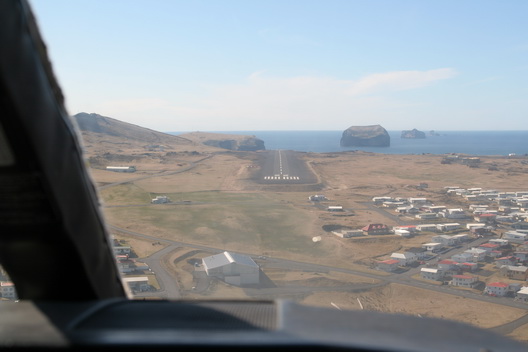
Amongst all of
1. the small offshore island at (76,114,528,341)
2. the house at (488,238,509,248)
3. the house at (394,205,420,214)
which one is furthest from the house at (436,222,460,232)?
the house at (394,205,420,214)

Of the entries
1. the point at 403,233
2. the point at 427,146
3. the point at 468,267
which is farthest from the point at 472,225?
the point at 427,146

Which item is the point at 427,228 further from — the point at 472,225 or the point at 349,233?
the point at 349,233

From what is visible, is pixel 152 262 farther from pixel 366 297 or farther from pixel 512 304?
pixel 512 304

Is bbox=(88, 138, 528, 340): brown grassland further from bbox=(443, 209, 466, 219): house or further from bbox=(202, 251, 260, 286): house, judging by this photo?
bbox=(443, 209, 466, 219): house

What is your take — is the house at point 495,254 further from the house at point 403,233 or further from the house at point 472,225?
the house at point 472,225

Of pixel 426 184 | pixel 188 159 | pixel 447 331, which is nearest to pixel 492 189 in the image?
pixel 426 184

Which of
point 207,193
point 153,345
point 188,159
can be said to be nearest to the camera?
point 153,345

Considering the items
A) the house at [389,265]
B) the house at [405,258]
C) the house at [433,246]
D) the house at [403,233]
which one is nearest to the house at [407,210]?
the house at [403,233]
